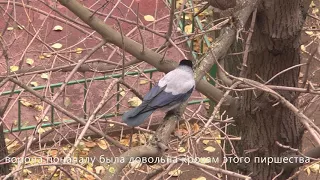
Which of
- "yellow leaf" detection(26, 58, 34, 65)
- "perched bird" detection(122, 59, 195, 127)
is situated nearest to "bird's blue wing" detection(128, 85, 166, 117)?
"perched bird" detection(122, 59, 195, 127)

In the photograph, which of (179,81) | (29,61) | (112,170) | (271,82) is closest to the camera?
(112,170)

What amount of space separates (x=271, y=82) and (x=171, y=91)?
2.72ft

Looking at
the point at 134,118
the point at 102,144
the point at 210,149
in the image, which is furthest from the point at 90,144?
the point at 134,118

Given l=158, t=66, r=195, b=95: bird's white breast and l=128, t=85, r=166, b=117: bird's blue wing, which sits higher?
l=158, t=66, r=195, b=95: bird's white breast

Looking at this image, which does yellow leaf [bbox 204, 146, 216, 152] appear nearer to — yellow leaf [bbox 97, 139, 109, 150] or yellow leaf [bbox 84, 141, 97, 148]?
yellow leaf [bbox 97, 139, 109, 150]

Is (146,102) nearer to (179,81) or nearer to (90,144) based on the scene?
(179,81)

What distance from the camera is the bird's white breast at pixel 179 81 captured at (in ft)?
11.8

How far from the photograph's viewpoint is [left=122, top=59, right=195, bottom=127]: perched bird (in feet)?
11.6

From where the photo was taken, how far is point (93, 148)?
6.52m

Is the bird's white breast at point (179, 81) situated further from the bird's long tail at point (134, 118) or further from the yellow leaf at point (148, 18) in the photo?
the yellow leaf at point (148, 18)

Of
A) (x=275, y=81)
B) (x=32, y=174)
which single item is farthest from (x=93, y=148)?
(x=275, y=81)

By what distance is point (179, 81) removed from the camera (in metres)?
3.65

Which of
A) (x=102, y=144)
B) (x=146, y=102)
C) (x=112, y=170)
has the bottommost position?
(x=112, y=170)

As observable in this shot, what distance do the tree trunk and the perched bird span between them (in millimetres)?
541
